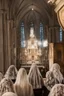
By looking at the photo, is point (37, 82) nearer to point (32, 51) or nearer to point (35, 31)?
point (32, 51)

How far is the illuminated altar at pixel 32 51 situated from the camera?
36969mm

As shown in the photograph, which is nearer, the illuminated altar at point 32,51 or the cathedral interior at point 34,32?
the cathedral interior at point 34,32

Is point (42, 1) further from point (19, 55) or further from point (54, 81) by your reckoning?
point (54, 81)

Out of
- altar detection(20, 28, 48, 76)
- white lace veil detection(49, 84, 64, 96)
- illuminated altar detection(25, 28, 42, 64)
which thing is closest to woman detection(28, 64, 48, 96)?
white lace veil detection(49, 84, 64, 96)

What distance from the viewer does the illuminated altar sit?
37.0 metres

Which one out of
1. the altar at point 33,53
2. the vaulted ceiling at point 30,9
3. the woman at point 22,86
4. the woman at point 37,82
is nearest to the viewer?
the woman at point 22,86

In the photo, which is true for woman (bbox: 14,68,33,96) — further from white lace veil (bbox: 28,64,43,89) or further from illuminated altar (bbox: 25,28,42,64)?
illuminated altar (bbox: 25,28,42,64)

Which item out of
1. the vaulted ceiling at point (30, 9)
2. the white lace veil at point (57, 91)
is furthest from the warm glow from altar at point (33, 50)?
the white lace veil at point (57, 91)

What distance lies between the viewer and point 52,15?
32.9m

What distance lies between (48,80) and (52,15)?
24.5m

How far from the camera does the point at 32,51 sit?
3691 cm

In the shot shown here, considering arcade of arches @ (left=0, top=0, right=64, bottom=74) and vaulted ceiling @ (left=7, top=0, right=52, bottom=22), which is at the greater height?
vaulted ceiling @ (left=7, top=0, right=52, bottom=22)

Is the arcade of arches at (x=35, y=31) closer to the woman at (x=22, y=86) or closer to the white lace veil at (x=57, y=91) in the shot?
the woman at (x=22, y=86)

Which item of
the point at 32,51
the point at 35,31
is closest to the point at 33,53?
the point at 32,51
